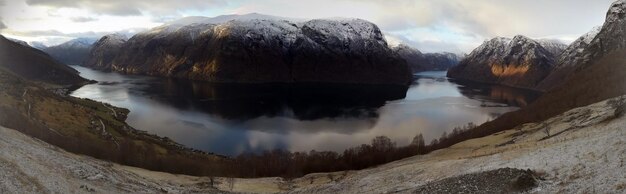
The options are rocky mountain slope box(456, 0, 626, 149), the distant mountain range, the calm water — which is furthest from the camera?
the calm water

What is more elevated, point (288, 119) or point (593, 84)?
point (593, 84)

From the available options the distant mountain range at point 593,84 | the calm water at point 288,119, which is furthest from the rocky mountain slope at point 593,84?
Answer: the calm water at point 288,119

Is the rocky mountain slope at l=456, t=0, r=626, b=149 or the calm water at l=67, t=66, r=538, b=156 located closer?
the rocky mountain slope at l=456, t=0, r=626, b=149

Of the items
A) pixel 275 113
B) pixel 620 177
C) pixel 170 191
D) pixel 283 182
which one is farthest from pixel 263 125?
pixel 620 177

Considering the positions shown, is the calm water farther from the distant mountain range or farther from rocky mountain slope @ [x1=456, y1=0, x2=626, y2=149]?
the distant mountain range

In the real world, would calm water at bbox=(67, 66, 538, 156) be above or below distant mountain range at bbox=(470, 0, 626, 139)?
below

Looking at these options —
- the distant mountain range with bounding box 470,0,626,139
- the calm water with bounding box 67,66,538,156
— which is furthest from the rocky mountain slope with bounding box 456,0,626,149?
the calm water with bounding box 67,66,538,156

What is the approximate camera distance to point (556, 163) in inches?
1129

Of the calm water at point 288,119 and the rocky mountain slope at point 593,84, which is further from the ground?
the rocky mountain slope at point 593,84

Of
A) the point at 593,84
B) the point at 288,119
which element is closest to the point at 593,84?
the point at 593,84

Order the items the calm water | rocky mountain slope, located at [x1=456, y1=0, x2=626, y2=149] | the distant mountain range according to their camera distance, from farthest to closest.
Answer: the calm water, the distant mountain range, rocky mountain slope, located at [x1=456, y1=0, x2=626, y2=149]

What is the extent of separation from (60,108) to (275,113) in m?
56.6

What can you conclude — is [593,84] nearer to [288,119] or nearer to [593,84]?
[593,84]

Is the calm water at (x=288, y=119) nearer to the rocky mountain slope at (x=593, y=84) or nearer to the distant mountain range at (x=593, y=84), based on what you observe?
the rocky mountain slope at (x=593, y=84)
